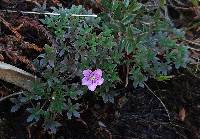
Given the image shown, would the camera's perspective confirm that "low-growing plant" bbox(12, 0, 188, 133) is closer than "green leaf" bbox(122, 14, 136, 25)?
Yes

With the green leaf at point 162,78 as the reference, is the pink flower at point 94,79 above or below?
above

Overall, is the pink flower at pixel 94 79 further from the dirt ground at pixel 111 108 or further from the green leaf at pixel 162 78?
the green leaf at pixel 162 78

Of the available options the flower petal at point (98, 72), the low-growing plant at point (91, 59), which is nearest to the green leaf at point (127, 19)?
the low-growing plant at point (91, 59)

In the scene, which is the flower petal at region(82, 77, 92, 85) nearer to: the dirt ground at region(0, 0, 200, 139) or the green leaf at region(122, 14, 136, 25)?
the dirt ground at region(0, 0, 200, 139)

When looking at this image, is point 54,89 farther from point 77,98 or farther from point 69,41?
point 69,41

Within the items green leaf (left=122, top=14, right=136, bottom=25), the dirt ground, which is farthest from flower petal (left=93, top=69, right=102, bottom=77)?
green leaf (left=122, top=14, right=136, bottom=25)

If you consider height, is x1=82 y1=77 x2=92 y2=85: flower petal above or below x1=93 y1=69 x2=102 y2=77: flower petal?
below

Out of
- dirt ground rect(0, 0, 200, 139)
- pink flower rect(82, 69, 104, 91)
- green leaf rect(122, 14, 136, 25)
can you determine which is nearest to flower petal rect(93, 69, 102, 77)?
pink flower rect(82, 69, 104, 91)

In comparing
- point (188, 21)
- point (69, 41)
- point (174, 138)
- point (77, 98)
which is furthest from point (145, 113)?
point (188, 21)
